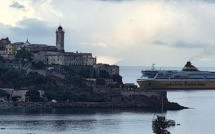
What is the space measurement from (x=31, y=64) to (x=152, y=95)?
1292cm

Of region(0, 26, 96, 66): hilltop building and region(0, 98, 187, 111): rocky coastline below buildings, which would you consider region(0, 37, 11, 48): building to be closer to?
region(0, 26, 96, 66): hilltop building

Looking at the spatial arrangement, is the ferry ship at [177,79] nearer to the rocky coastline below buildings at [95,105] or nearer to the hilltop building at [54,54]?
the hilltop building at [54,54]

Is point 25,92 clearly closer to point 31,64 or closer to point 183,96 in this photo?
point 31,64

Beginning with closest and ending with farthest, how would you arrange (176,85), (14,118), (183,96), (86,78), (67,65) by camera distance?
(14,118) < (86,78) < (67,65) < (183,96) < (176,85)

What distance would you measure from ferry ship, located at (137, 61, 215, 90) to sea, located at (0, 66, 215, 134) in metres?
28.7

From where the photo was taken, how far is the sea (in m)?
48.9

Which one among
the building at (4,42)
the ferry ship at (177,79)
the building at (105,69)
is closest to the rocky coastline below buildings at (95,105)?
the building at (105,69)

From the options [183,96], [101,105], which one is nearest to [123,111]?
[101,105]

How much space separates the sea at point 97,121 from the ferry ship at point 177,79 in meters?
28.7

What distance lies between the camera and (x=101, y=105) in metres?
66.4

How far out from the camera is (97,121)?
2175 inches

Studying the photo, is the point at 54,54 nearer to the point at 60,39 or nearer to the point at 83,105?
the point at 60,39

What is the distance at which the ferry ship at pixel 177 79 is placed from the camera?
324ft

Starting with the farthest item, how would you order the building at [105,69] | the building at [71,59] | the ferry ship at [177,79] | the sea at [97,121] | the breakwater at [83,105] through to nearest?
the ferry ship at [177,79] < the building at [71,59] < the building at [105,69] < the breakwater at [83,105] < the sea at [97,121]
